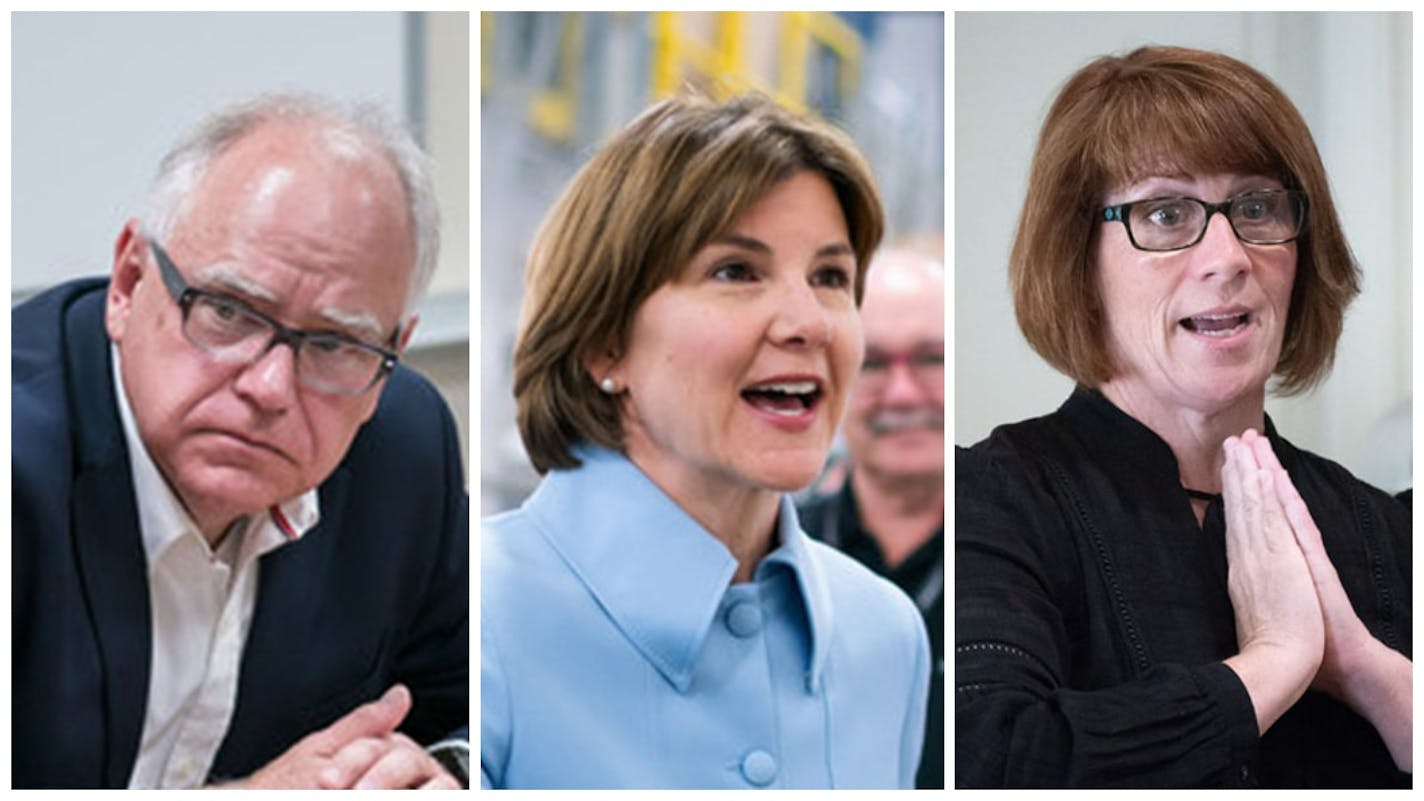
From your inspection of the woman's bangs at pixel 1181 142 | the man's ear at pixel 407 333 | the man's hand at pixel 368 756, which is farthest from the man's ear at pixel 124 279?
the woman's bangs at pixel 1181 142

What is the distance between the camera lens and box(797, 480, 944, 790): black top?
3545 mm

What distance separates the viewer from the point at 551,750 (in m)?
3.47

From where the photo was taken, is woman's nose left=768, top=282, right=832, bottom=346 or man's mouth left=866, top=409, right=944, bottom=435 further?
man's mouth left=866, top=409, right=944, bottom=435

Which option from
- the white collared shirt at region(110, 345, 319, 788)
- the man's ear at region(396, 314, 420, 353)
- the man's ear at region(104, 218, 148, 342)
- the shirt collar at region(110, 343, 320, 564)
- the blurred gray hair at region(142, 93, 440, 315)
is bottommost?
the white collared shirt at region(110, 345, 319, 788)

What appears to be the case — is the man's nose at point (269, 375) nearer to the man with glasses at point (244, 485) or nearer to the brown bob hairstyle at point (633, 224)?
the man with glasses at point (244, 485)

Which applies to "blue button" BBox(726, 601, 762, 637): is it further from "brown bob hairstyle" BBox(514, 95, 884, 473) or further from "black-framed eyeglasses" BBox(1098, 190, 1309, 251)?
"black-framed eyeglasses" BBox(1098, 190, 1309, 251)

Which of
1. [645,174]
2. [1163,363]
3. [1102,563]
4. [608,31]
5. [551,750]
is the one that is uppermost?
[608,31]

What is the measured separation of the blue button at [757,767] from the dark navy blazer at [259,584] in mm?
474

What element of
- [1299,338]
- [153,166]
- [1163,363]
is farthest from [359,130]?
[1299,338]

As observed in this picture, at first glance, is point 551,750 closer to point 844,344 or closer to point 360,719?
point 360,719

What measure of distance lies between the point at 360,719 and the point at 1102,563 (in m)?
1.25

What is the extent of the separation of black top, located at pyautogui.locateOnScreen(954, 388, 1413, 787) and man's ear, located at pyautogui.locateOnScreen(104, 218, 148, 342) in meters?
1.39

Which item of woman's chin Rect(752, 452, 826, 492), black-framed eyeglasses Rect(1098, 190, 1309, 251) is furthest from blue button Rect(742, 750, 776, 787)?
black-framed eyeglasses Rect(1098, 190, 1309, 251)

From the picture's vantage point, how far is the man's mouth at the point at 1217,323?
3520 mm
